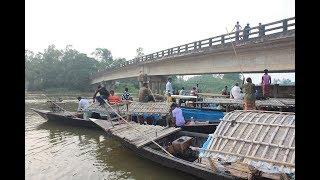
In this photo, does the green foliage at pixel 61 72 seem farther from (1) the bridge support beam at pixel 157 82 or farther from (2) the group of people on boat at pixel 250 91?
(2) the group of people on boat at pixel 250 91

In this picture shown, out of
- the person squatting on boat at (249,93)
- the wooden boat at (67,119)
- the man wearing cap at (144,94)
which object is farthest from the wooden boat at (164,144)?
the wooden boat at (67,119)

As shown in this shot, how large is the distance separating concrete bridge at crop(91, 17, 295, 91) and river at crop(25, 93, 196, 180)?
792 cm

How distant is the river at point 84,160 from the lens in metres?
9.85

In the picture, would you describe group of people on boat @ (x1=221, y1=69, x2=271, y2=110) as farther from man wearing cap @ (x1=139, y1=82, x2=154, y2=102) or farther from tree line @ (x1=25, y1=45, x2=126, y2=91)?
tree line @ (x1=25, y1=45, x2=126, y2=91)

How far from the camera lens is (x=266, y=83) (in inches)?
556

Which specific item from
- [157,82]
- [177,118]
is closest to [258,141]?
[177,118]

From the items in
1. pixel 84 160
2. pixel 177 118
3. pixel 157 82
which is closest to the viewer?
pixel 84 160

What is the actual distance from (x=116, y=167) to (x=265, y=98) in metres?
7.56

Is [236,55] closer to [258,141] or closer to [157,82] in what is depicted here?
[258,141]

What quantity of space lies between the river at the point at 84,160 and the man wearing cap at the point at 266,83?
22.9 ft

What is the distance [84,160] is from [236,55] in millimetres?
11432
